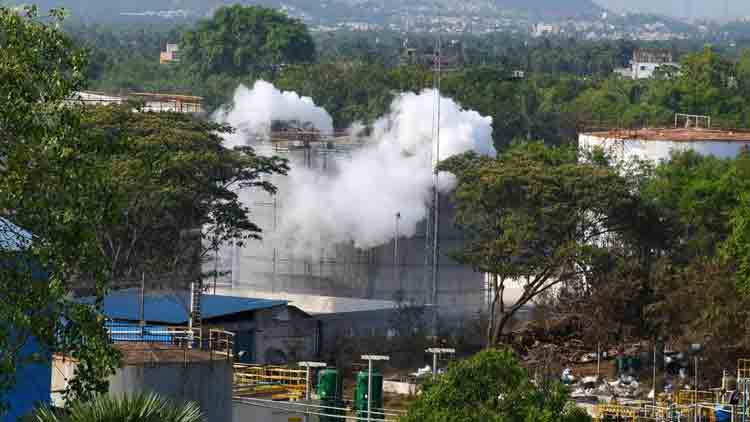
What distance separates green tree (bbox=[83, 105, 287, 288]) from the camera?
146ft

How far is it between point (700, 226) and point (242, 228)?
12500mm

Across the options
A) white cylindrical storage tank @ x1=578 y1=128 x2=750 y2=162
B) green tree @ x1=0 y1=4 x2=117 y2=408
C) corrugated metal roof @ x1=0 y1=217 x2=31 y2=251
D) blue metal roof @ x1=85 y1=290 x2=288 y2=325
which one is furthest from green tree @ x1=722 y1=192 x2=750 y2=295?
green tree @ x1=0 y1=4 x2=117 y2=408

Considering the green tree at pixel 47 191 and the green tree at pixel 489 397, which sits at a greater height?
the green tree at pixel 47 191

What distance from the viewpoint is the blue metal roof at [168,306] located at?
1550 inches

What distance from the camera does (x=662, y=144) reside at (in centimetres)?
6166

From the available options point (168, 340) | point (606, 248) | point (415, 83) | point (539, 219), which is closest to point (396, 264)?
point (539, 219)

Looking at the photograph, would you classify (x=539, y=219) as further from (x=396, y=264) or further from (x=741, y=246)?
(x=396, y=264)

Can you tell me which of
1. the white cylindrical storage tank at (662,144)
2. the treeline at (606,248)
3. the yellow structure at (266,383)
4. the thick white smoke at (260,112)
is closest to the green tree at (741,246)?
the treeline at (606,248)

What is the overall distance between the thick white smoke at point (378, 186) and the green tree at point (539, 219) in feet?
20.6

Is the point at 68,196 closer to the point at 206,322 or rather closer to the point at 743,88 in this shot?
the point at 206,322

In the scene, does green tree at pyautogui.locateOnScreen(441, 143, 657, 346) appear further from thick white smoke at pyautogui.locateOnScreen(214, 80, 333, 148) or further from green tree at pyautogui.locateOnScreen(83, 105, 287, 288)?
thick white smoke at pyautogui.locateOnScreen(214, 80, 333, 148)

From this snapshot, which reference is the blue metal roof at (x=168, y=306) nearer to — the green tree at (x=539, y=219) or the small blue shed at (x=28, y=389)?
the green tree at (x=539, y=219)

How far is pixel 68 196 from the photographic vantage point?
17.7 m

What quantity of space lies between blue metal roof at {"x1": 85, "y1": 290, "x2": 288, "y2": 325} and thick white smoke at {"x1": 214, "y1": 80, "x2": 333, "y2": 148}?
18826 millimetres
